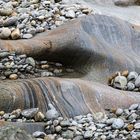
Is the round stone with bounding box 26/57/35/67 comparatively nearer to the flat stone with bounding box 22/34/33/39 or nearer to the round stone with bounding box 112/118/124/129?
the flat stone with bounding box 22/34/33/39

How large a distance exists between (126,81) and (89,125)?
3.12ft

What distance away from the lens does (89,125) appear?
338cm

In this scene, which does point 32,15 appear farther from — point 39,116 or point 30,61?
point 39,116

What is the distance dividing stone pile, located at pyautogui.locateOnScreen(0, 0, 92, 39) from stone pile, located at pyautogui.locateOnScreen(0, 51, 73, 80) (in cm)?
53

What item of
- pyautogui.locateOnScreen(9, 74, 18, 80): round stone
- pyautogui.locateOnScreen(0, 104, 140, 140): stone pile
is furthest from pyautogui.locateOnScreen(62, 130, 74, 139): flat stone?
pyautogui.locateOnScreen(9, 74, 18, 80): round stone

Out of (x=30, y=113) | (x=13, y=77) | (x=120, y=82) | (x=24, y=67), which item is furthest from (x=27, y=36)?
(x=30, y=113)

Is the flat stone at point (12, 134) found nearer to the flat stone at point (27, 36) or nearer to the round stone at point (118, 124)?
the round stone at point (118, 124)

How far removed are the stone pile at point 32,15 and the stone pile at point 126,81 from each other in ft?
3.49

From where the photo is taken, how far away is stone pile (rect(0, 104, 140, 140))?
10.6 feet

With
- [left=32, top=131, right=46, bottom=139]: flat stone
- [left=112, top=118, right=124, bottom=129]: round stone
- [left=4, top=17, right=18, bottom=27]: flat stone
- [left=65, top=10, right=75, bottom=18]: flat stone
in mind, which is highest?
[left=65, top=10, right=75, bottom=18]: flat stone

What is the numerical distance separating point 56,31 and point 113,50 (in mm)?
562

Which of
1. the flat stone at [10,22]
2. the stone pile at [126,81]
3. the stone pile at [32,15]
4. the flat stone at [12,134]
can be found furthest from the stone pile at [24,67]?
the flat stone at [12,134]

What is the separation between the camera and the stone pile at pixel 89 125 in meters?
3.24

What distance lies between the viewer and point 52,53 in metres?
4.47
